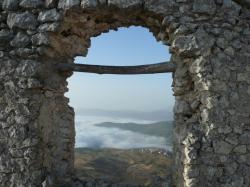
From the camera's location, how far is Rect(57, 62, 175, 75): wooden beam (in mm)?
4934

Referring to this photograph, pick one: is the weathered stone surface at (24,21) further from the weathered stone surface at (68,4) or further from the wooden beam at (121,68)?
the wooden beam at (121,68)

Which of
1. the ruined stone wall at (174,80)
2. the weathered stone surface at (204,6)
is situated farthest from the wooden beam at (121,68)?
the weathered stone surface at (204,6)

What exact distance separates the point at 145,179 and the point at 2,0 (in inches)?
314

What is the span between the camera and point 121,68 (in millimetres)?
5195

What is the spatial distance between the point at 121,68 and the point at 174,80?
76 centimetres

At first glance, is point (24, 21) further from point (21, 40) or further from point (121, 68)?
point (121, 68)

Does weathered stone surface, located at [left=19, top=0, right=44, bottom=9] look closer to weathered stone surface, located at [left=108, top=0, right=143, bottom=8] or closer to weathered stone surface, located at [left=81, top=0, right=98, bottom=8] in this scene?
weathered stone surface, located at [left=81, top=0, right=98, bottom=8]

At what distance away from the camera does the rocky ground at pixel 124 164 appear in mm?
12418

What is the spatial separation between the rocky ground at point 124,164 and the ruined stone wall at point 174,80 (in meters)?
5.70

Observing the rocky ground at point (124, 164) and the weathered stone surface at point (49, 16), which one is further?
the rocky ground at point (124, 164)

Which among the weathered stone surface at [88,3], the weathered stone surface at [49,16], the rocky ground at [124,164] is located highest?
the weathered stone surface at [88,3]

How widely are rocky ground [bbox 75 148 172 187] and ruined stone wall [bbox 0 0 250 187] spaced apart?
5.70 meters

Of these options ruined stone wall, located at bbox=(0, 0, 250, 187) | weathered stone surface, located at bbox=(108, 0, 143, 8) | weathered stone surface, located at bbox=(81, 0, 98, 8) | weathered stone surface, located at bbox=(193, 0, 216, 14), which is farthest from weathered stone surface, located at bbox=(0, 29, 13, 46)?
weathered stone surface, located at bbox=(193, 0, 216, 14)

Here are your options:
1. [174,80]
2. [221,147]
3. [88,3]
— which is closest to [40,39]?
[88,3]
